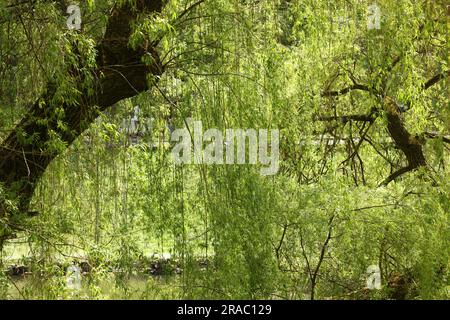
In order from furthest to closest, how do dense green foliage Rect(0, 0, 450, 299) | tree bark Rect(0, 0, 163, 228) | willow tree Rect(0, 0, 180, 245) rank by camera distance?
dense green foliage Rect(0, 0, 450, 299), tree bark Rect(0, 0, 163, 228), willow tree Rect(0, 0, 180, 245)

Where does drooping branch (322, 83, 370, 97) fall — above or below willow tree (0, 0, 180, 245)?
above

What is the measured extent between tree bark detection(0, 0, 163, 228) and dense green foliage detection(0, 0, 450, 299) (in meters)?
0.10

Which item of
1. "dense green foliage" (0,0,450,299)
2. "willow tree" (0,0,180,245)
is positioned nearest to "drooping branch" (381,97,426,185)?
"dense green foliage" (0,0,450,299)

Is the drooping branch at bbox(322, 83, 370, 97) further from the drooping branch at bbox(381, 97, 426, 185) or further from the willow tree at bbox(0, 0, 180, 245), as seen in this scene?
the willow tree at bbox(0, 0, 180, 245)

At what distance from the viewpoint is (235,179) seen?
5.38m

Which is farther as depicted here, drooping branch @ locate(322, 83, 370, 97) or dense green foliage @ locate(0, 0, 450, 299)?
drooping branch @ locate(322, 83, 370, 97)

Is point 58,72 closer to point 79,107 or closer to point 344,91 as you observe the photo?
point 79,107

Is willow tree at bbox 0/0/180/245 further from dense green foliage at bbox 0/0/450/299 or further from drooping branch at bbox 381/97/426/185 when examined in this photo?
→ drooping branch at bbox 381/97/426/185

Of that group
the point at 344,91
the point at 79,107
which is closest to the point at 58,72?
the point at 79,107

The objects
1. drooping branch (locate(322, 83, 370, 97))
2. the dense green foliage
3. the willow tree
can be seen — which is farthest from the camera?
drooping branch (locate(322, 83, 370, 97))

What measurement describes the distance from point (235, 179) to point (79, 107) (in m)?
1.01

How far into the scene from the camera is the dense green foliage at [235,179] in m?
4.98

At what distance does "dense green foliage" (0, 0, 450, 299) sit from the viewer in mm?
4980

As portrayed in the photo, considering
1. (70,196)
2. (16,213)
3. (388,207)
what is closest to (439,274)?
(388,207)
